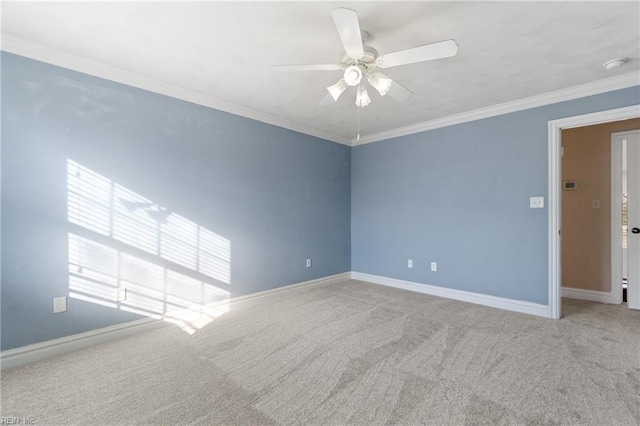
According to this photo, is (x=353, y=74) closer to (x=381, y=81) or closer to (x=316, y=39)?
(x=381, y=81)

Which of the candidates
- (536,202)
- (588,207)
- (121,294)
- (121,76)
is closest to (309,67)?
(121,76)

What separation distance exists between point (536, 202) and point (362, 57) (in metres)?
2.66

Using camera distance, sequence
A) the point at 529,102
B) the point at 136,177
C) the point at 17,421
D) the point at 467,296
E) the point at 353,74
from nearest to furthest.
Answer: the point at 17,421 → the point at 353,74 → the point at 136,177 → the point at 529,102 → the point at 467,296

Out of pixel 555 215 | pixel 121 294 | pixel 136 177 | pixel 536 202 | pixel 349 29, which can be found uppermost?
pixel 349 29

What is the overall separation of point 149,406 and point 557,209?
4.00 m

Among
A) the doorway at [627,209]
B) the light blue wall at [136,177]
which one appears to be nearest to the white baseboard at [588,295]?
the doorway at [627,209]

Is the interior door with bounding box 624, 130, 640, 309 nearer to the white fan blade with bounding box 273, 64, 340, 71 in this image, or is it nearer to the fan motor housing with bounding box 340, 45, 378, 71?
the fan motor housing with bounding box 340, 45, 378, 71

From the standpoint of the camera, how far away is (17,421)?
1.56 meters

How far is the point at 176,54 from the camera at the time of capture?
229 centimetres

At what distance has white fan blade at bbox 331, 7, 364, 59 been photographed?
56.9 inches

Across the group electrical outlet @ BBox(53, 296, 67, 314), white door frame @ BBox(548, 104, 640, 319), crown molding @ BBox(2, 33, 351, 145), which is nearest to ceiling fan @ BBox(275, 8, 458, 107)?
crown molding @ BBox(2, 33, 351, 145)

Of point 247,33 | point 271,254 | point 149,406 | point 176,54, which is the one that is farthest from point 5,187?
point 271,254

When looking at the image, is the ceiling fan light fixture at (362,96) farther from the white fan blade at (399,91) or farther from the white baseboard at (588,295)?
the white baseboard at (588,295)

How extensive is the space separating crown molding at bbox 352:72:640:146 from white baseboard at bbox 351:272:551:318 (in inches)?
88.0
